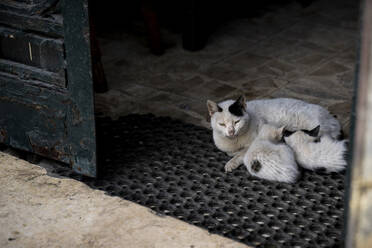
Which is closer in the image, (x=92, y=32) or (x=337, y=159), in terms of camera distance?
(x=337, y=159)

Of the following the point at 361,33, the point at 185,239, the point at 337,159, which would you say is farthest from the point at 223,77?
the point at 361,33

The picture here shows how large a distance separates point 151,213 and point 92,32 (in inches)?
71.8

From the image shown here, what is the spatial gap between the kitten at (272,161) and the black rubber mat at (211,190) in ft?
0.21

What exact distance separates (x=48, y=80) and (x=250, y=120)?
4.21 feet

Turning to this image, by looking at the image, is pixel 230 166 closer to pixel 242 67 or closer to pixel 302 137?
pixel 302 137

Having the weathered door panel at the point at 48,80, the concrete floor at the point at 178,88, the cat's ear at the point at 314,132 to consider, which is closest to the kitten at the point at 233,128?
the cat's ear at the point at 314,132

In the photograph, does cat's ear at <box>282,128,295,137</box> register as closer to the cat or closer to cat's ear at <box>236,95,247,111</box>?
the cat

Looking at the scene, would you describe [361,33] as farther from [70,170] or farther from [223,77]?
[223,77]

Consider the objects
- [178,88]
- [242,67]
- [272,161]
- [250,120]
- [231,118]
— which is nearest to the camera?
[272,161]

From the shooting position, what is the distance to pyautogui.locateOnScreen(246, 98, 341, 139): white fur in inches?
145

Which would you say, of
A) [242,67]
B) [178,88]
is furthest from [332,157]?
A: [242,67]

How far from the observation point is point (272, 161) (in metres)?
3.39

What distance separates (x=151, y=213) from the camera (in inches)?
128

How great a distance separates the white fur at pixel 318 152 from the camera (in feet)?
11.2
